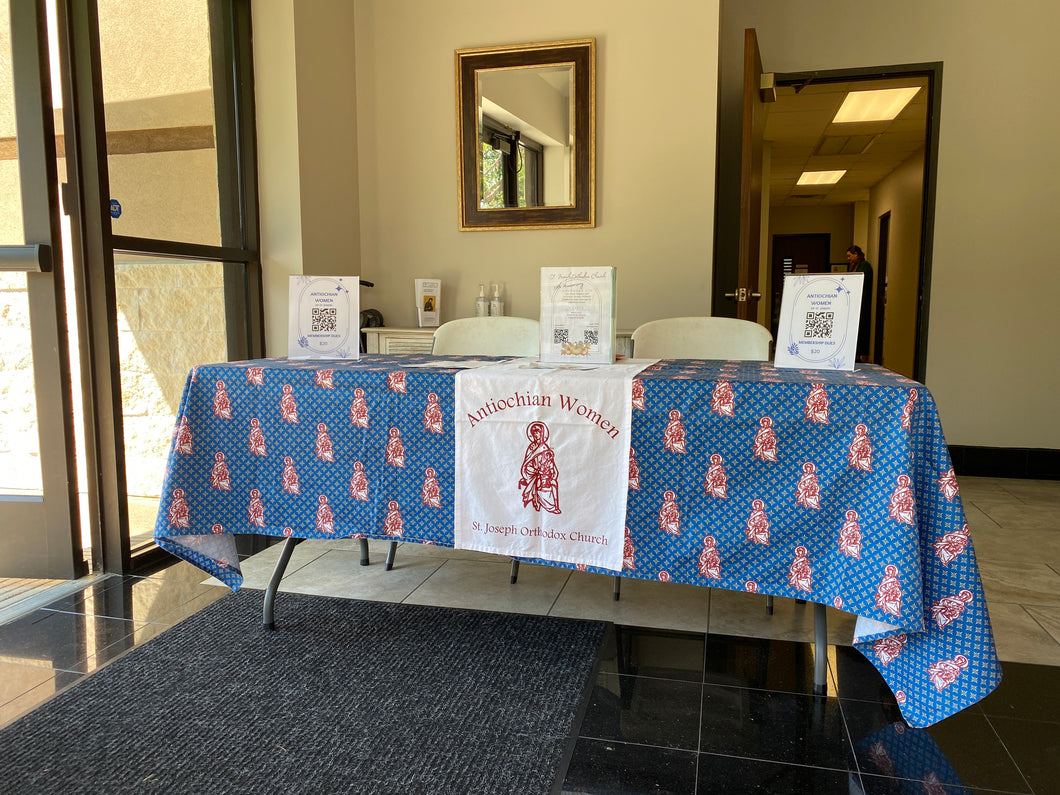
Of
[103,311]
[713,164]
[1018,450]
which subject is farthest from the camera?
[1018,450]

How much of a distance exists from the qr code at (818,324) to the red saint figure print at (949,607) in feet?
2.28

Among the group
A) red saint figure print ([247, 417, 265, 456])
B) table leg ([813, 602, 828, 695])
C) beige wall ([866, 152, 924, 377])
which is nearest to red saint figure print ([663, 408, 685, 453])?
table leg ([813, 602, 828, 695])

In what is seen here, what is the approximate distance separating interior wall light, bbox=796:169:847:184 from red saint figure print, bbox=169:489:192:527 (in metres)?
9.93

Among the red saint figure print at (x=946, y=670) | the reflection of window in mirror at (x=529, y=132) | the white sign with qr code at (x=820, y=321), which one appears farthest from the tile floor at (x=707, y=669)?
the reflection of window in mirror at (x=529, y=132)

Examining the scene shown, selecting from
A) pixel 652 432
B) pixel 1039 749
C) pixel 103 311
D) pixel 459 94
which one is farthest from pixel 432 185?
pixel 1039 749

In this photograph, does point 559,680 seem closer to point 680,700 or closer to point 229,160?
point 680,700

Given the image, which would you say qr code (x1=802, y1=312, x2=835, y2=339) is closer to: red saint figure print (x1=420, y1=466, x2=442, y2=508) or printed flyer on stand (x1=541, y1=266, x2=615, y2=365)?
printed flyer on stand (x1=541, y1=266, x2=615, y2=365)

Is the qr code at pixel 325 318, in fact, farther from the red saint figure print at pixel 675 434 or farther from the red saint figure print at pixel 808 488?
the red saint figure print at pixel 808 488

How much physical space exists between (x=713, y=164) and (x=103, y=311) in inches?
107

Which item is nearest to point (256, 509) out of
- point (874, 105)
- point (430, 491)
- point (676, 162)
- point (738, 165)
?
point (430, 491)

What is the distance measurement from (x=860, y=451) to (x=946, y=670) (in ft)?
1.65

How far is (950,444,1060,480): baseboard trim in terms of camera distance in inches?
163

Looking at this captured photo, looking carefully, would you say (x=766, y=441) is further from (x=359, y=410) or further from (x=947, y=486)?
(x=359, y=410)

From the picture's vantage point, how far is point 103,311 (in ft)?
8.64
